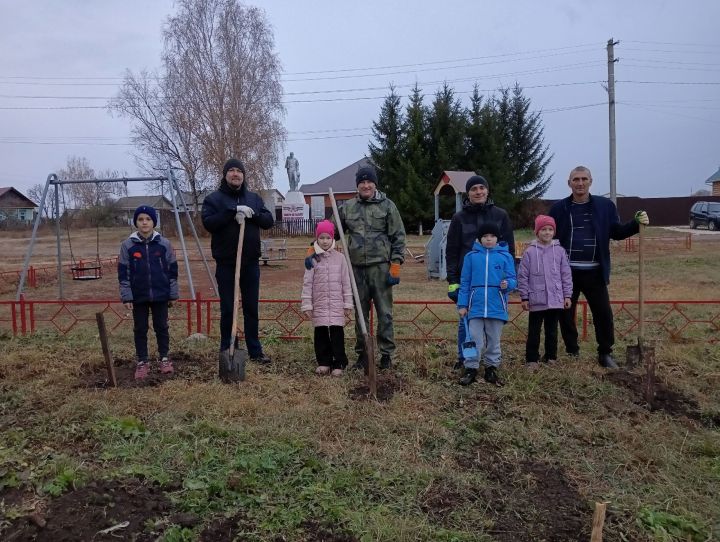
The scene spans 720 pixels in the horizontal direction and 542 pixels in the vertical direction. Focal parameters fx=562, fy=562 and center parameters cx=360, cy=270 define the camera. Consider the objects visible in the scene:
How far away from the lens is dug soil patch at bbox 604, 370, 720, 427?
3865 mm

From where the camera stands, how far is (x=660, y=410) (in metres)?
3.95

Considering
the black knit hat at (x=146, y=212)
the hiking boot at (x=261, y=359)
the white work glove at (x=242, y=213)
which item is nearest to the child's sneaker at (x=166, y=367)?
the hiking boot at (x=261, y=359)

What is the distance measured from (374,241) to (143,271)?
6.36 ft

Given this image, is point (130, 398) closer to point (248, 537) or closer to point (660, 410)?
point (248, 537)

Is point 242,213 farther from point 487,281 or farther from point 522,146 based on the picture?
point 522,146

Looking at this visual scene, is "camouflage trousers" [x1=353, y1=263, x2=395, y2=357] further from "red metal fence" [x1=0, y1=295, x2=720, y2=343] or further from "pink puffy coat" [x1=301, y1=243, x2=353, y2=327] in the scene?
"red metal fence" [x1=0, y1=295, x2=720, y2=343]

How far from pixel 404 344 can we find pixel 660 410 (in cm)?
246

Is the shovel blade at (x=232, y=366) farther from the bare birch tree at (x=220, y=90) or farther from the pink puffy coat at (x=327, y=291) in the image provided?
the bare birch tree at (x=220, y=90)

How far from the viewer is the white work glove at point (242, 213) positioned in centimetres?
461

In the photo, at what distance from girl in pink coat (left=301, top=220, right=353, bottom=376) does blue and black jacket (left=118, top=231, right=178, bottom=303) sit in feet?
3.90

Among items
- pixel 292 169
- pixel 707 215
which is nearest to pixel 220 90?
pixel 292 169

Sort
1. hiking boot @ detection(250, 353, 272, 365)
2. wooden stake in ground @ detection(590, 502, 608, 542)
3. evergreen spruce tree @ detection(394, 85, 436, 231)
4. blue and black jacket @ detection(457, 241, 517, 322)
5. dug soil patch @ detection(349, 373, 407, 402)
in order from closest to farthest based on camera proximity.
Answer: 1. wooden stake in ground @ detection(590, 502, 608, 542)
2. dug soil patch @ detection(349, 373, 407, 402)
3. blue and black jacket @ detection(457, 241, 517, 322)
4. hiking boot @ detection(250, 353, 272, 365)
5. evergreen spruce tree @ detection(394, 85, 436, 231)

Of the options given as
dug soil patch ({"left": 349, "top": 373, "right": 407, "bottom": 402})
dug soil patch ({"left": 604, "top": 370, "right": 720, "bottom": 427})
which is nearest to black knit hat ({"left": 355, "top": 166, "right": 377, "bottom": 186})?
dug soil patch ({"left": 349, "top": 373, "right": 407, "bottom": 402})

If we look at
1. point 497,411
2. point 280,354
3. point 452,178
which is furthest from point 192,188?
point 497,411
